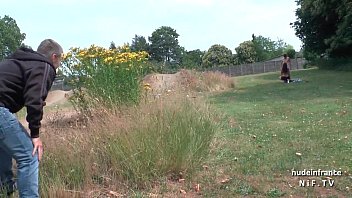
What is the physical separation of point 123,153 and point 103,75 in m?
3.72

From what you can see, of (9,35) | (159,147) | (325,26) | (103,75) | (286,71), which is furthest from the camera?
(9,35)

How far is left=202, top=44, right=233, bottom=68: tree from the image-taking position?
86.1 m

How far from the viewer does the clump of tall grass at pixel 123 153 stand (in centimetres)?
473

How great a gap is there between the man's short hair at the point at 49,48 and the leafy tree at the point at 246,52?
83.3m

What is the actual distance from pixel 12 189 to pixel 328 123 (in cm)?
628

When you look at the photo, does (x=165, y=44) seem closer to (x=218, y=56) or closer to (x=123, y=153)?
(x=218, y=56)

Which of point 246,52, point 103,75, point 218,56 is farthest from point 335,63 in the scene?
point 246,52

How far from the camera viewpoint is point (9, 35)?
308 ft

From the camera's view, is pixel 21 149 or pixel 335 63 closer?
pixel 21 149

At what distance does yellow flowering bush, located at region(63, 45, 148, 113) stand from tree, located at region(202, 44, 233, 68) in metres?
76.8

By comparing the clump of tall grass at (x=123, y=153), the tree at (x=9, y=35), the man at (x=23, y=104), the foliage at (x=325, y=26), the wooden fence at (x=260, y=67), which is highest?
the tree at (x=9, y=35)

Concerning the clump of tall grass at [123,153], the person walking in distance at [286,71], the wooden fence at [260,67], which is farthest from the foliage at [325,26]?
the clump of tall grass at [123,153]

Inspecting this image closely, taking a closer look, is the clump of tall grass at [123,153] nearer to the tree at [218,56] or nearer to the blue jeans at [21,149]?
the blue jeans at [21,149]

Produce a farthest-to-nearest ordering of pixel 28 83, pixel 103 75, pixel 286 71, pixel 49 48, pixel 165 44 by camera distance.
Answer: pixel 165 44 → pixel 286 71 → pixel 103 75 → pixel 49 48 → pixel 28 83
